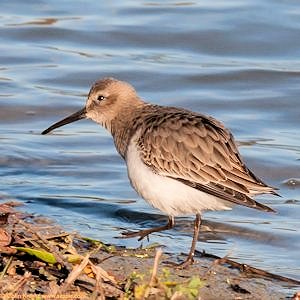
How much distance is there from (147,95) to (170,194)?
4694 millimetres

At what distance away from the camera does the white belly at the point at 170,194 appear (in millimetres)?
6438

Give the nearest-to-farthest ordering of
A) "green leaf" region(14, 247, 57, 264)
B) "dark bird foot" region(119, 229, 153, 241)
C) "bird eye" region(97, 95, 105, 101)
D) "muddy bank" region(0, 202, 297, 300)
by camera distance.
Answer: "muddy bank" region(0, 202, 297, 300) → "green leaf" region(14, 247, 57, 264) → "dark bird foot" region(119, 229, 153, 241) → "bird eye" region(97, 95, 105, 101)

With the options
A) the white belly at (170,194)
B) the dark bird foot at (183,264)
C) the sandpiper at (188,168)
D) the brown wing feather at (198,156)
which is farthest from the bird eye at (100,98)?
the dark bird foot at (183,264)

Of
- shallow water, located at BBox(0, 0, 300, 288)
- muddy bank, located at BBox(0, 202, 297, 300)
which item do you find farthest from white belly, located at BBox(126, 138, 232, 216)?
shallow water, located at BBox(0, 0, 300, 288)

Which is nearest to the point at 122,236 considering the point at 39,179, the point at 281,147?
the point at 39,179

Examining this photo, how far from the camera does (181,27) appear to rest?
509 inches

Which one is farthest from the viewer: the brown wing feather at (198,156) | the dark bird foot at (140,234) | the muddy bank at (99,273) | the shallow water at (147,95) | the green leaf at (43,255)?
the shallow water at (147,95)

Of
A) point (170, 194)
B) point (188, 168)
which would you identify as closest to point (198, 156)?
point (188, 168)

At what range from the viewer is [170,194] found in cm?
646

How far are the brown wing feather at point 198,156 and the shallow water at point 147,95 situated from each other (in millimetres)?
652

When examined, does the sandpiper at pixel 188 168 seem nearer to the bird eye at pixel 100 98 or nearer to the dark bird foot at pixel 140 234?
the dark bird foot at pixel 140 234

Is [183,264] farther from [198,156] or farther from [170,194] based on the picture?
[198,156]

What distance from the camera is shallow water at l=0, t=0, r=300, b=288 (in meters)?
7.66

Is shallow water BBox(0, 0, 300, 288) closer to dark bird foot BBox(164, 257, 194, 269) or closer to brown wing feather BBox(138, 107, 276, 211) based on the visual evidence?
dark bird foot BBox(164, 257, 194, 269)
